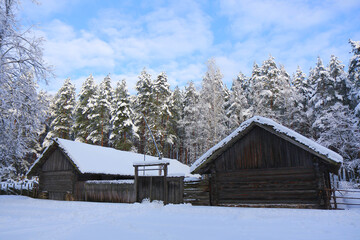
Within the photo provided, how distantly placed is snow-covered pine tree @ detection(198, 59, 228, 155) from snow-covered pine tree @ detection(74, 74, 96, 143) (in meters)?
21.8

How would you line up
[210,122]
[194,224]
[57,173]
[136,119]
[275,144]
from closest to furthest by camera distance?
[194,224] < [275,144] < [57,173] < [210,122] < [136,119]

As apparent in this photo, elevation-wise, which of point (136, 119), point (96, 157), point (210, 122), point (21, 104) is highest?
point (136, 119)

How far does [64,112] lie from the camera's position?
146 feet

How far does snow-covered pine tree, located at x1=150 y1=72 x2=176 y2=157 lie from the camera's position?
39.7 meters

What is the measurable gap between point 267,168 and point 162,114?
2793 cm

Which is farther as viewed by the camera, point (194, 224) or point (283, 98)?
point (283, 98)

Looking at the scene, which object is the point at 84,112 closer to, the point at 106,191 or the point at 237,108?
the point at 106,191

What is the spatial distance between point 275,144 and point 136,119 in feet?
101

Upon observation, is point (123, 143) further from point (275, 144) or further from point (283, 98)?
point (275, 144)

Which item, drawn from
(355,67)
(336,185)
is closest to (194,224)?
(336,185)

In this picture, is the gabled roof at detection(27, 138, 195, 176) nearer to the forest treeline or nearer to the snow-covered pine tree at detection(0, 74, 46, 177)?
the forest treeline

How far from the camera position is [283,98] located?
3244 centimetres

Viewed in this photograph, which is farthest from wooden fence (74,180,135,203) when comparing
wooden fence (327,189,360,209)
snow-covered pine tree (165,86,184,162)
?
snow-covered pine tree (165,86,184,162)

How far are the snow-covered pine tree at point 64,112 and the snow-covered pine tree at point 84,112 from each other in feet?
8.58
